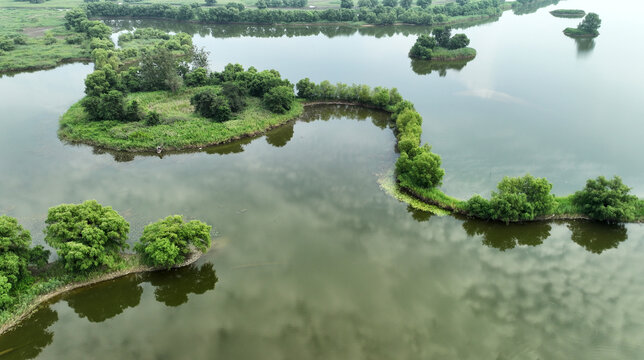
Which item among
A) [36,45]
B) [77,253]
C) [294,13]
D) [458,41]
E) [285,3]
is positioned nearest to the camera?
[77,253]

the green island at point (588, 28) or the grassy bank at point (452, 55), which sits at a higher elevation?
the green island at point (588, 28)

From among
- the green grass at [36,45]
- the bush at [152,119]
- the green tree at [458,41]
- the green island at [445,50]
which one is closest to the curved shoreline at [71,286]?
the bush at [152,119]

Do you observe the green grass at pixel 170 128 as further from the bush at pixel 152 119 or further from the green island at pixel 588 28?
the green island at pixel 588 28

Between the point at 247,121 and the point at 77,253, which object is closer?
the point at 77,253

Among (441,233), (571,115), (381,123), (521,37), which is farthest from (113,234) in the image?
(521,37)

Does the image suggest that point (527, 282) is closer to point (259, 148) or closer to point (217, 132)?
point (259, 148)

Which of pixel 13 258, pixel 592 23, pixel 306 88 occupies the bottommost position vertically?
pixel 13 258

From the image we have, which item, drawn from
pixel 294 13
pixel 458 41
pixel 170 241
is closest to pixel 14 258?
pixel 170 241

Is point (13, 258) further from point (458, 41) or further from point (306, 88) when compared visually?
point (458, 41)
